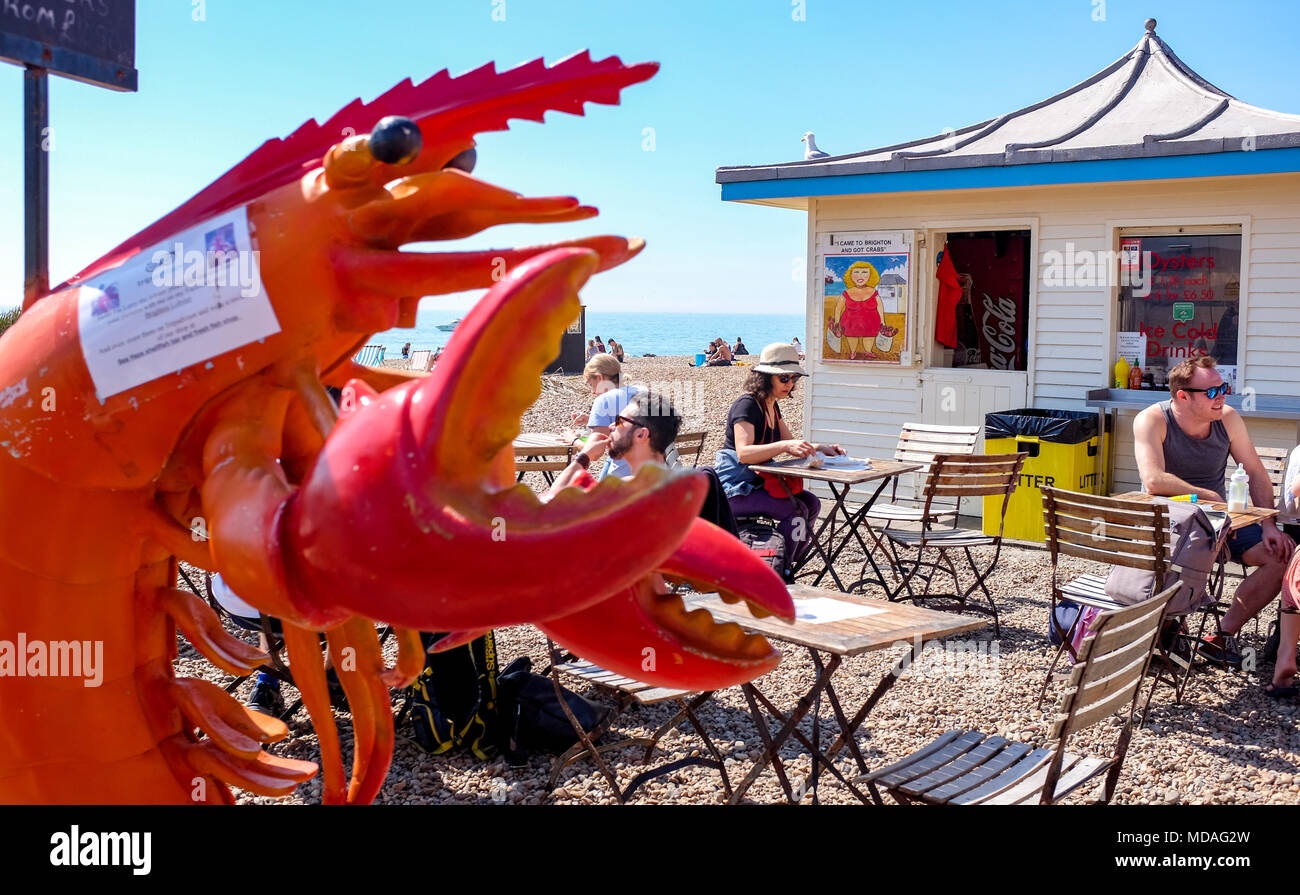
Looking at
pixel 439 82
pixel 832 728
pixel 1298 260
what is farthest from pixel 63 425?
pixel 1298 260

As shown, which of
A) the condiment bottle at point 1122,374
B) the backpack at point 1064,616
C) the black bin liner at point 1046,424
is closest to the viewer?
the backpack at point 1064,616

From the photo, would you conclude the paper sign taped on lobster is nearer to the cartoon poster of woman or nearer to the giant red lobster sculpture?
the giant red lobster sculpture

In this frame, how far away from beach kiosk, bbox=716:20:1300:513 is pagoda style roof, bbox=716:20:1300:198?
2 centimetres

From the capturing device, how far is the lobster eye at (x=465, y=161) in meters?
1.27

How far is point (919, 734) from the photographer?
5516mm

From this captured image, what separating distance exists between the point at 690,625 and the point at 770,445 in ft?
21.7

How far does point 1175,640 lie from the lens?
6270 millimetres

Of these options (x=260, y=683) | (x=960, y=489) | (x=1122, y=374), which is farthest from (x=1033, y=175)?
(x=260, y=683)

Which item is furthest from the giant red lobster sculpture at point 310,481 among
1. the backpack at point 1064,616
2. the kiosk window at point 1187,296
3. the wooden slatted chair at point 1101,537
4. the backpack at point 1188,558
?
the kiosk window at point 1187,296

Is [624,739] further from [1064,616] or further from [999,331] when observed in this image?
[999,331]

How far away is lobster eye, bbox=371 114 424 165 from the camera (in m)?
1.08

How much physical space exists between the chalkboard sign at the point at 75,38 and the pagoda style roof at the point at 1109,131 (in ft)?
26.9

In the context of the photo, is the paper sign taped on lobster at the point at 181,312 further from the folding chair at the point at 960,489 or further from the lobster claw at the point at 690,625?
the folding chair at the point at 960,489

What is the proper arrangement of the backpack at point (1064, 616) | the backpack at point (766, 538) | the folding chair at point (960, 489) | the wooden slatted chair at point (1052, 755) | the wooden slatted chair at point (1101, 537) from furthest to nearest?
1. the folding chair at point (960, 489)
2. the backpack at point (766, 538)
3. the backpack at point (1064, 616)
4. the wooden slatted chair at point (1101, 537)
5. the wooden slatted chair at point (1052, 755)
